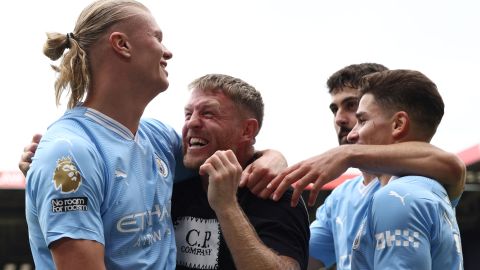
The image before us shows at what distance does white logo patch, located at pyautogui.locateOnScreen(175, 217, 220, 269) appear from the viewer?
11.1 ft

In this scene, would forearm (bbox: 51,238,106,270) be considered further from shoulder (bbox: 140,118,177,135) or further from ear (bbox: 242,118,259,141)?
ear (bbox: 242,118,259,141)

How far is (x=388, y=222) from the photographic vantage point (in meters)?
3.09

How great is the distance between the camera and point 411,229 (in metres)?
3.04

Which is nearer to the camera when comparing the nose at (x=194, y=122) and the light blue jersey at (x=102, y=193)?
the light blue jersey at (x=102, y=193)

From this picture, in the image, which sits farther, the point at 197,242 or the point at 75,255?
the point at 197,242

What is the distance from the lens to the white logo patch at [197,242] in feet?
11.1

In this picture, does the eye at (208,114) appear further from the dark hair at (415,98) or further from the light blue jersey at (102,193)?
the dark hair at (415,98)

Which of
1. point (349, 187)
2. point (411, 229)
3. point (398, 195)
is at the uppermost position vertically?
point (398, 195)

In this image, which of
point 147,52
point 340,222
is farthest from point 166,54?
point 340,222

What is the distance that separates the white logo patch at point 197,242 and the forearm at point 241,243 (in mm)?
241

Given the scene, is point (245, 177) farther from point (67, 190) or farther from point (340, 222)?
point (340, 222)

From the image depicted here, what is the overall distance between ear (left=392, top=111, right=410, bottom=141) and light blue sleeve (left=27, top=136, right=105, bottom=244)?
1.34m

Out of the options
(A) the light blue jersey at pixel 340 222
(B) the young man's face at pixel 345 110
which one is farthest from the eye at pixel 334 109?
(A) the light blue jersey at pixel 340 222

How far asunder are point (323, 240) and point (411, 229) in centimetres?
162
